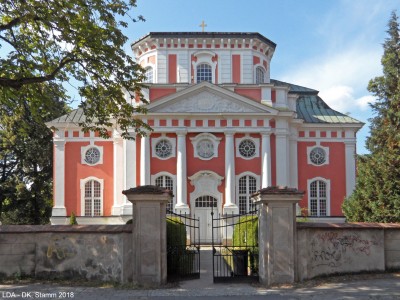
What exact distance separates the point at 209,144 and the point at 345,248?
1874 cm

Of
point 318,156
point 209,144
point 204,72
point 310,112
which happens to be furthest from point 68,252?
point 310,112

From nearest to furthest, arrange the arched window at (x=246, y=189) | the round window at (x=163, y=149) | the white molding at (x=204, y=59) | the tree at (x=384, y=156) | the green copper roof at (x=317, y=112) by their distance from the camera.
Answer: the tree at (x=384, y=156)
the arched window at (x=246, y=189)
the round window at (x=163, y=149)
the green copper roof at (x=317, y=112)
the white molding at (x=204, y=59)

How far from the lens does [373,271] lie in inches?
590

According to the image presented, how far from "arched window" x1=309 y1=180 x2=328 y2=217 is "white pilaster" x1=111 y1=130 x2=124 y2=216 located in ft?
40.1

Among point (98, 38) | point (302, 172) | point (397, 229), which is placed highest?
point (98, 38)

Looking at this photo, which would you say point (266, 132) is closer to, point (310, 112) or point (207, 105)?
point (207, 105)

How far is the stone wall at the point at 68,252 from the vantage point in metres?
13.7

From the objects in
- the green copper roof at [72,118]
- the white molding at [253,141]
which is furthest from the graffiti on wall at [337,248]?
the green copper roof at [72,118]

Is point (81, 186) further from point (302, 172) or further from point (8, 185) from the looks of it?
point (302, 172)

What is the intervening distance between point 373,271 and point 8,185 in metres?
31.2

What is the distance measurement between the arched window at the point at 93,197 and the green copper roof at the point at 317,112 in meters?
14.2

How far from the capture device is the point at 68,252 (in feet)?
46.0

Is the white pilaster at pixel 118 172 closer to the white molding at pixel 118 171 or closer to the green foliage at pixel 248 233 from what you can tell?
the white molding at pixel 118 171

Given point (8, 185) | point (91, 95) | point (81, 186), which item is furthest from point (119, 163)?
point (91, 95)
